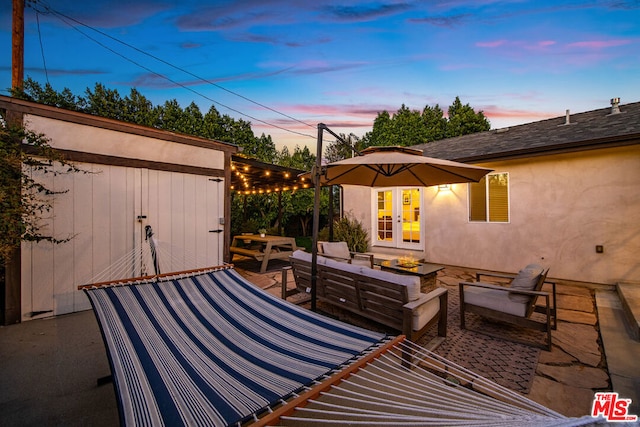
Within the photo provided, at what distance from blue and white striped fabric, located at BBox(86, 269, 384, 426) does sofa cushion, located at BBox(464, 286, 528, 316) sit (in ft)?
7.35

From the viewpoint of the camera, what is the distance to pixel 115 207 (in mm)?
4293

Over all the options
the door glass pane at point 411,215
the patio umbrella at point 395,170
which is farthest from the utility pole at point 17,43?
the door glass pane at point 411,215

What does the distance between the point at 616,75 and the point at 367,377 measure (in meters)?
12.1

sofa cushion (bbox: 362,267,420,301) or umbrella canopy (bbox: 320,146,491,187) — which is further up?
umbrella canopy (bbox: 320,146,491,187)

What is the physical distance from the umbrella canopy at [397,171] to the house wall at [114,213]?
260 centimetres

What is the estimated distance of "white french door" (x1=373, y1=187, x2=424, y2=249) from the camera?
8.16 m

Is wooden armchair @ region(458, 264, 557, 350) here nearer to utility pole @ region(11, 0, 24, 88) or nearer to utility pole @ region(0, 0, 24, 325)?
utility pole @ region(0, 0, 24, 325)

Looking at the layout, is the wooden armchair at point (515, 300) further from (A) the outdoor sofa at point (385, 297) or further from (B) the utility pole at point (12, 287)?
(B) the utility pole at point (12, 287)

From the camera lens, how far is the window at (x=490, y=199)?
21.7ft

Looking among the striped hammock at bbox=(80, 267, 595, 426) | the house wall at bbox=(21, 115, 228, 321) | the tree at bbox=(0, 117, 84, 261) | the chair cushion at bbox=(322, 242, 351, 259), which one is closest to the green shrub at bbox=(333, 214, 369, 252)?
the chair cushion at bbox=(322, 242, 351, 259)

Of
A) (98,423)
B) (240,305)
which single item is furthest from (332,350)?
(98,423)

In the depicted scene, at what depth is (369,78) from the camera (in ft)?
32.5

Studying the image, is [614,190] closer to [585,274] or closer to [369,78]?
[585,274]

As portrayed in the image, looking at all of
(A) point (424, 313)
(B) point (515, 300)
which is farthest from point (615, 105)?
(A) point (424, 313)
